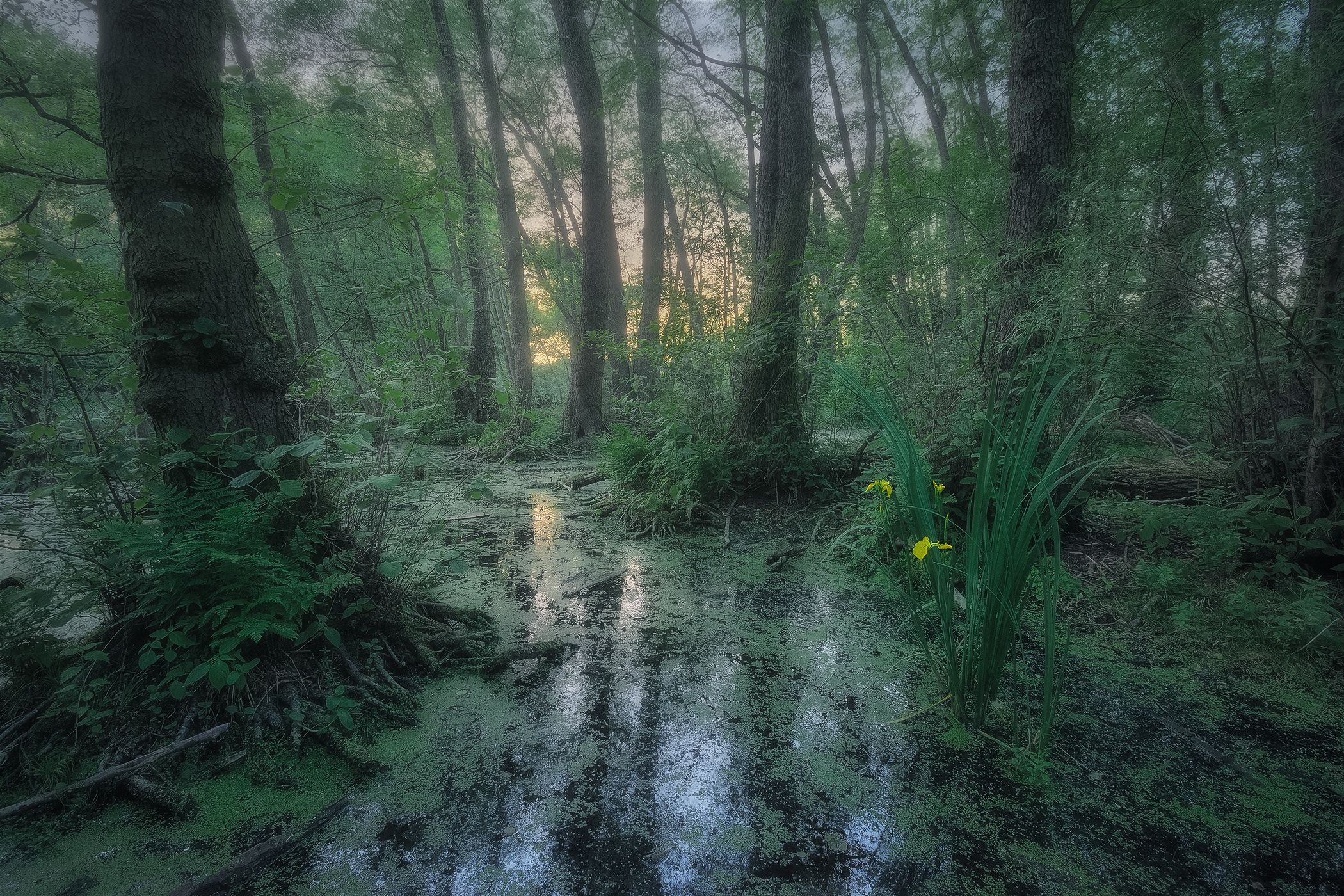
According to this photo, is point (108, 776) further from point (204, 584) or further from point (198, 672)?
point (204, 584)

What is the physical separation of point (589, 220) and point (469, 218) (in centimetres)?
203

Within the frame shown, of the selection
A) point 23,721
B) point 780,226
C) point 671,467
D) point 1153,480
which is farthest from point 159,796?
point 1153,480

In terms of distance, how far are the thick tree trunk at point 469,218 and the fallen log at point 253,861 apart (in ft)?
19.2

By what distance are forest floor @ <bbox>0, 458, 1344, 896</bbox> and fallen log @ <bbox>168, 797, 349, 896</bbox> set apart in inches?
1.2

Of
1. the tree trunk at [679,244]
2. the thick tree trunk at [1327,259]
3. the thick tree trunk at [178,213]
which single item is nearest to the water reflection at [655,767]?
the thick tree trunk at [178,213]

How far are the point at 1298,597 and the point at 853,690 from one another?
65.6 inches

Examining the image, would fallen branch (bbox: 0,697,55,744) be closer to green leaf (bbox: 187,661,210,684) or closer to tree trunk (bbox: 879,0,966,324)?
green leaf (bbox: 187,661,210,684)

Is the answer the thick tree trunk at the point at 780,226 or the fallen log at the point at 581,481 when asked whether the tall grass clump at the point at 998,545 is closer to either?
the thick tree trunk at the point at 780,226

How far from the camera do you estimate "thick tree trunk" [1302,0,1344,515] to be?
1.71 meters

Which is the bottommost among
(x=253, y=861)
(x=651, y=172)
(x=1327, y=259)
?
(x=253, y=861)

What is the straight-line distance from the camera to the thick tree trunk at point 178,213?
139cm

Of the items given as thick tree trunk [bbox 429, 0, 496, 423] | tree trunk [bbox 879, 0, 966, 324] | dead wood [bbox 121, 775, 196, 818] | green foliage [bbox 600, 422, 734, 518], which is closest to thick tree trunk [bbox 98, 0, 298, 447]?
dead wood [bbox 121, 775, 196, 818]

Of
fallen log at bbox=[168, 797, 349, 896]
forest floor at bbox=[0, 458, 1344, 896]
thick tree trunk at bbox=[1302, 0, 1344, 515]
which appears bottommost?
forest floor at bbox=[0, 458, 1344, 896]

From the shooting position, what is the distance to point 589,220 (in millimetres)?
6555
